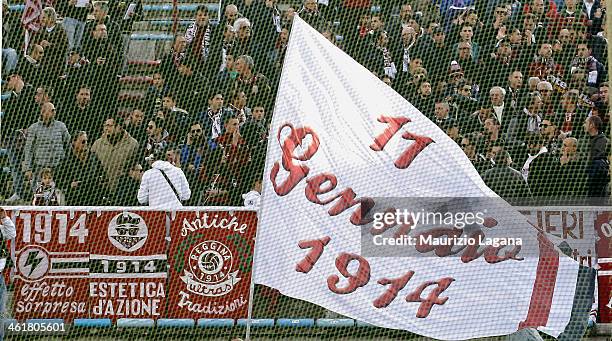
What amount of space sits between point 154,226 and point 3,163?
1.15m

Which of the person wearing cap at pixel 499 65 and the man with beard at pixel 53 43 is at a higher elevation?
the person wearing cap at pixel 499 65

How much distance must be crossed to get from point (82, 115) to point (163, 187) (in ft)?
2.86

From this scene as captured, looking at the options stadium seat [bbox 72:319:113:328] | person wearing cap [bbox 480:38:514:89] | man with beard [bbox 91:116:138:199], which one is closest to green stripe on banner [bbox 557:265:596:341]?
person wearing cap [bbox 480:38:514:89]

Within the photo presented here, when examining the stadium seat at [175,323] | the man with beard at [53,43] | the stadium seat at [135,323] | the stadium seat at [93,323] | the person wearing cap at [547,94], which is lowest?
the stadium seat at [93,323]

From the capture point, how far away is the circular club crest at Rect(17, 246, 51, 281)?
6750 millimetres

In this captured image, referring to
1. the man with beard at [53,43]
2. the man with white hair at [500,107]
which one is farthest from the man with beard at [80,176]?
the man with white hair at [500,107]

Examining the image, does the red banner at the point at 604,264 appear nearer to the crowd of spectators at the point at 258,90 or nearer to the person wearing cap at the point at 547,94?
the crowd of spectators at the point at 258,90

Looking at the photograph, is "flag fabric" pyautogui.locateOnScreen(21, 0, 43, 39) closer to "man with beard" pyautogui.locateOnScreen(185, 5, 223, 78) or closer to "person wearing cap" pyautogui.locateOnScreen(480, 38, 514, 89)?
"man with beard" pyautogui.locateOnScreen(185, 5, 223, 78)

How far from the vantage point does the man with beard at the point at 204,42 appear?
7.52 m

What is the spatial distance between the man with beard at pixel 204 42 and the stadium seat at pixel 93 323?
6.44 feet

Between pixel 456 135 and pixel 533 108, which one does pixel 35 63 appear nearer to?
pixel 456 135

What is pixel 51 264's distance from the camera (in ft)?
22.2

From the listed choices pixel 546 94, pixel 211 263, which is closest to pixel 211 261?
pixel 211 263

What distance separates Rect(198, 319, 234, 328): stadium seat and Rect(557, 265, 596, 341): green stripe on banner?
2151 mm
